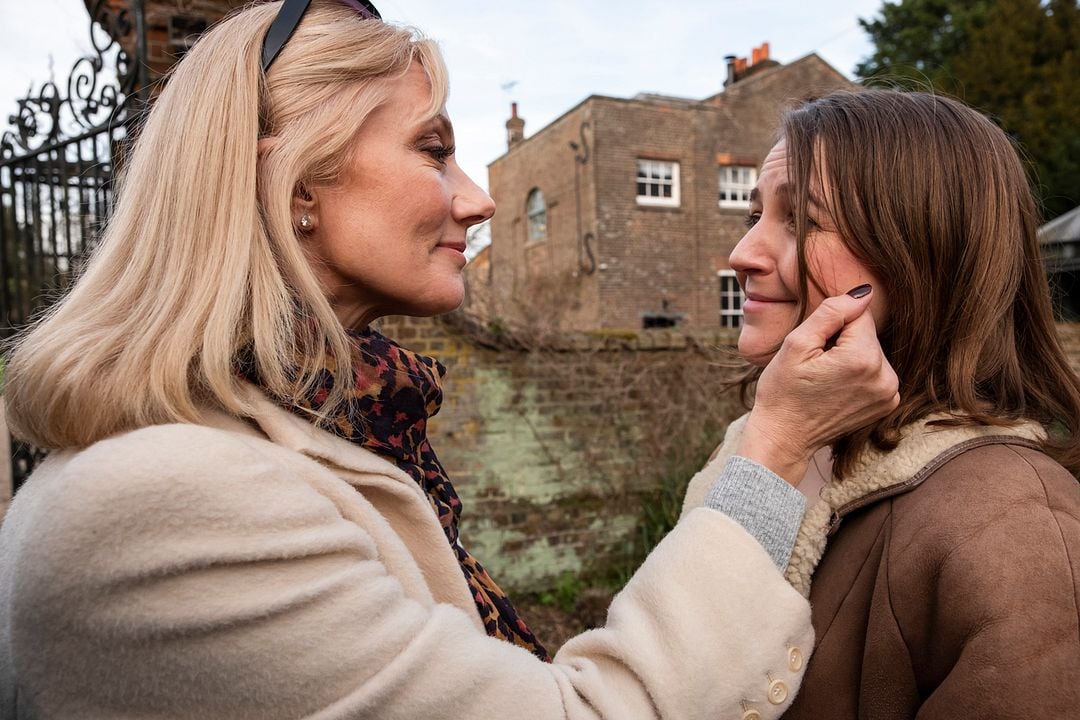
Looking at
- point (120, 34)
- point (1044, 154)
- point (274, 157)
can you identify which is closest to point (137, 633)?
point (274, 157)

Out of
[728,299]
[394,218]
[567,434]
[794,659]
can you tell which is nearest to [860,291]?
[794,659]

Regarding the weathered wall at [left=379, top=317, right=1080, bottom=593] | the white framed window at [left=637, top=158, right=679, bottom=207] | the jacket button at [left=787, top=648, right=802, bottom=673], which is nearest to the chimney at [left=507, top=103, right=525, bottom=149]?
the white framed window at [left=637, top=158, right=679, bottom=207]

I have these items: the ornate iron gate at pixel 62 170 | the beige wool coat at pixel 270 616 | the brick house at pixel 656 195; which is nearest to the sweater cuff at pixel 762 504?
the beige wool coat at pixel 270 616

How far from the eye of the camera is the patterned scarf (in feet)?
4.34

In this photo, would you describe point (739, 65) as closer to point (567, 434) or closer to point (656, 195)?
point (656, 195)

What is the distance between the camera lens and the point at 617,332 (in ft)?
19.1

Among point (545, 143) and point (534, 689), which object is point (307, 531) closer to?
point (534, 689)

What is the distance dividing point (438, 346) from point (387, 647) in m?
4.34

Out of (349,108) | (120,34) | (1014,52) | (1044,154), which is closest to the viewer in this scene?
(349,108)

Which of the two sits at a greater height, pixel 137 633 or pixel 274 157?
pixel 274 157

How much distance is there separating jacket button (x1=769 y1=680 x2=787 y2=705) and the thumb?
23.7 inches

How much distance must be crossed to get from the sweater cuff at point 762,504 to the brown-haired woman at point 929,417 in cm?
15

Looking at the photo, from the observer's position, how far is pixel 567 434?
565 cm

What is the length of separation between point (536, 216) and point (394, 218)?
22.0 metres
